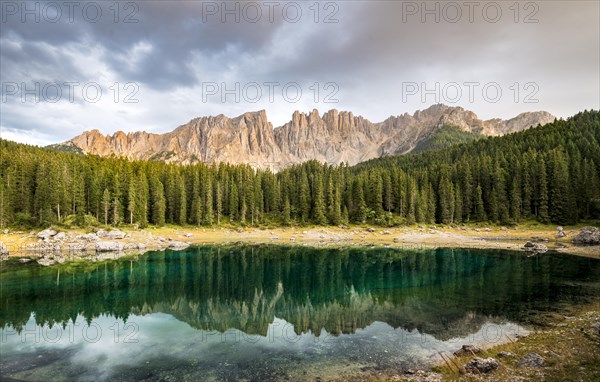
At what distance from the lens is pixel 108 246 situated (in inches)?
2469

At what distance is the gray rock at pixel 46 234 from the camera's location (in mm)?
64625

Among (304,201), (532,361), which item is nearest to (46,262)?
(532,361)

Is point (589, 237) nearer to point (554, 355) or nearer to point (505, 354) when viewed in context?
point (554, 355)

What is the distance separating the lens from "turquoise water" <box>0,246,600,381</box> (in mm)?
17203

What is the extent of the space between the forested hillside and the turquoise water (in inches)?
1642

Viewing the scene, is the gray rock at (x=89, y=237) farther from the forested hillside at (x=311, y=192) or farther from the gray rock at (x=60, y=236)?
the forested hillside at (x=311, y=192)

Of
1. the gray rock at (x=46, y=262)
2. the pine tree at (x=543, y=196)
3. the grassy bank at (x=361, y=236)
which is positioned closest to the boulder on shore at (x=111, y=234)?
the grassy bank at (x=361, y=236)

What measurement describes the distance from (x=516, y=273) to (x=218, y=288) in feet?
113

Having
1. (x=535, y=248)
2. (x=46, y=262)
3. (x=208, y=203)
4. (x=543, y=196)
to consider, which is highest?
(x=543, y=196)

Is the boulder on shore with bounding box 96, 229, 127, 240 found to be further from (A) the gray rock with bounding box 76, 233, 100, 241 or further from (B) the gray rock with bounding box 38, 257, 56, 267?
(B) the gray rock with bounding box 38, 257, 56, 267

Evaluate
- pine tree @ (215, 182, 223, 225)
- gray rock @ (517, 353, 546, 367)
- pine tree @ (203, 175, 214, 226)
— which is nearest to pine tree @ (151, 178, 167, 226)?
pine tree @ (203, 175, 214, 226)

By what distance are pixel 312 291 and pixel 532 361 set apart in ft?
70.1

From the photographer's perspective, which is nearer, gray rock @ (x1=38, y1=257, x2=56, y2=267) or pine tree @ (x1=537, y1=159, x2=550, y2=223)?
gray rock @ (x1=38, y1=257, x2=56, y2=267)

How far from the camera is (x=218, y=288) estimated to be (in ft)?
117
